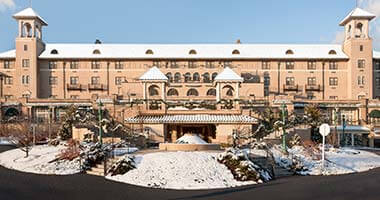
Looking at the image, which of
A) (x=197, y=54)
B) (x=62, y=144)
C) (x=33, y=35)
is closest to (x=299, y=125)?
(x=62, y=144)

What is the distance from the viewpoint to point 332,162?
19125mm

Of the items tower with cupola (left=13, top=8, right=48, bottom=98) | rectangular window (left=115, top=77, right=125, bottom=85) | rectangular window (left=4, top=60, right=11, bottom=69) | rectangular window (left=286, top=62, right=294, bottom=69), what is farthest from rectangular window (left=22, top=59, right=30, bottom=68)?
rectangular window (left=286, top=62, right=294, bottom=69)

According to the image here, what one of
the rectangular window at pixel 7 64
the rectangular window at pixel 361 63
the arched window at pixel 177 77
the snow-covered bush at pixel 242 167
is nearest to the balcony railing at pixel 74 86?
the rectangular window at pixel 7 64

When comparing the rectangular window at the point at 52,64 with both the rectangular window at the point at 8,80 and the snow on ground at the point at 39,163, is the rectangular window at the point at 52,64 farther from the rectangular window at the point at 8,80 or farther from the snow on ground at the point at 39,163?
the snow on ground at the point at 39,163

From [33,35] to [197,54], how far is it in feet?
79.3

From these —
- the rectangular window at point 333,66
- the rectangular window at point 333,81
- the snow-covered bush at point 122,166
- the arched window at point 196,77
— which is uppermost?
the rectangular window at point 333,66

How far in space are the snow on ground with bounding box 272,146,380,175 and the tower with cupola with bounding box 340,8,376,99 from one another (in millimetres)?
33802

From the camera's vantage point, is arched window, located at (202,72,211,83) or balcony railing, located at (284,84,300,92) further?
balcony railing, located at (284,84,300,92)

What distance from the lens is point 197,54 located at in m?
54.4

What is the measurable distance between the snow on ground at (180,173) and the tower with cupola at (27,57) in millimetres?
40177

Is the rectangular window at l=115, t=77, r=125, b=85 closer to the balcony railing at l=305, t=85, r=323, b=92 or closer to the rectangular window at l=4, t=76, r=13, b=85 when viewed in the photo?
the rectangular window at l=4, t=76, r=13, b=85

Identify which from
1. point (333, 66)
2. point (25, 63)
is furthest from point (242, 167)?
point (25, 63)

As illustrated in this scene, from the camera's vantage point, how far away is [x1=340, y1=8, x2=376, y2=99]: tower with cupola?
52781 millimetres

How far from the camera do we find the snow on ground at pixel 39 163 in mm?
17391
